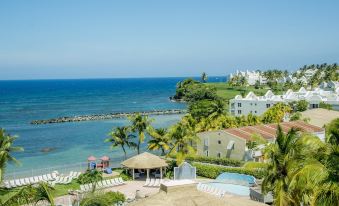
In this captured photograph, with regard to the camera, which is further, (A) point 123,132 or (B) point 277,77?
(B) point 277,77

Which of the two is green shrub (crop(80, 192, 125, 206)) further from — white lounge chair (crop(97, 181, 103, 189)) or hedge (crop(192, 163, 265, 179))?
hedge (crop(192, 163, 265, 179))

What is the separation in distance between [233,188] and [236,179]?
3.76 feet

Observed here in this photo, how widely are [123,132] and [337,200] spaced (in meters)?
30.0

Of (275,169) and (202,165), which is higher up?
(275,169)

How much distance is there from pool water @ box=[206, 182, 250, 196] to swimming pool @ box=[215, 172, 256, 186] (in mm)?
407

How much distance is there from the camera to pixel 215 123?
50062mm

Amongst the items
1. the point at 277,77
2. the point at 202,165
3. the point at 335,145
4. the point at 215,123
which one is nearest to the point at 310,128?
the point at 215,123

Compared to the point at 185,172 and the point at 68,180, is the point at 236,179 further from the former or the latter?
the point at 68,180

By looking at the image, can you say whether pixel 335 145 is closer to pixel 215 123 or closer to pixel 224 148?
pixel 224 148

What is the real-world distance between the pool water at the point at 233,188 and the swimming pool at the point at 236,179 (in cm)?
41

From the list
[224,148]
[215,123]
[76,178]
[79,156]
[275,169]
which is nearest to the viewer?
[275,169]

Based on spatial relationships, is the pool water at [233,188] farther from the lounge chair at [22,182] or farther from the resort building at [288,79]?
the resort building at [288,79]

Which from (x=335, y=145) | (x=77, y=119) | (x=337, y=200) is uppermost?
(x=335, y=145)

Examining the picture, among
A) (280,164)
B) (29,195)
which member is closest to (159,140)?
(280,164)
